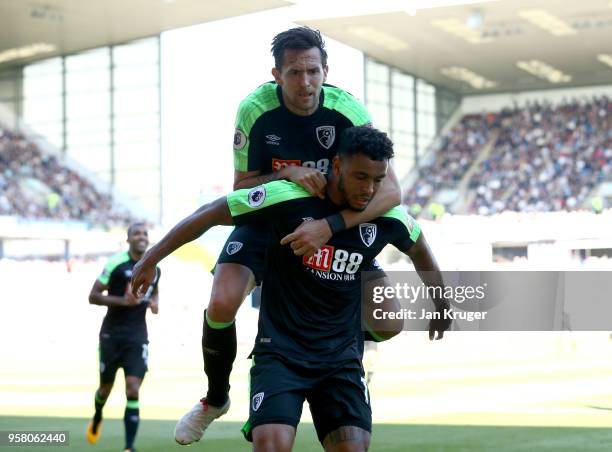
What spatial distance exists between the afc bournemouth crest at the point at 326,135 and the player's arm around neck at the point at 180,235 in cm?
85

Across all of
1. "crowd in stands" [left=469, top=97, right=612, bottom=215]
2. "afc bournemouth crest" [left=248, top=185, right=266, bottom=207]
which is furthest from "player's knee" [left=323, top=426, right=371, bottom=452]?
"crowd in stands" [left=469, top=97, right=612, bottom=215]

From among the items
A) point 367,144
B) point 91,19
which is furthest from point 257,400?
point 91,19

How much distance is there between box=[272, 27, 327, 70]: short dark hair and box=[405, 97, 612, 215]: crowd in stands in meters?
37.1

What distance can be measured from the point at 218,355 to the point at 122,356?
4852 mm

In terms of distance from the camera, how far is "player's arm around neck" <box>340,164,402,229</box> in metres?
4.90

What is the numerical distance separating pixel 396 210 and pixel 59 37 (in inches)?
1691

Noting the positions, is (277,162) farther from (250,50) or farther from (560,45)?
(560,45)

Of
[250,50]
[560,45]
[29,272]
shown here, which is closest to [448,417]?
[29,272]

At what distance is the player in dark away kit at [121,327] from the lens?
10.2 metres

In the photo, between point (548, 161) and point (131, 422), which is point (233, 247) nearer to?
point (131, 422)

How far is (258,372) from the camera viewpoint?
4906mm

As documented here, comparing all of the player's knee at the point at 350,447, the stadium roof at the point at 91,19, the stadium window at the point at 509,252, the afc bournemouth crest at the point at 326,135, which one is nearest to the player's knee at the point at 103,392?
the afc bournemouth crest at the point at 326,135

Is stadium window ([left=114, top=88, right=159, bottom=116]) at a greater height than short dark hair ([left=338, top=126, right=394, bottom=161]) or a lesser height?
greater

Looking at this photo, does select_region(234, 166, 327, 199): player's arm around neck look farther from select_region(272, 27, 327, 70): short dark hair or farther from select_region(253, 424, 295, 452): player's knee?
select_region(253, 424, 295, 452): player's knee
